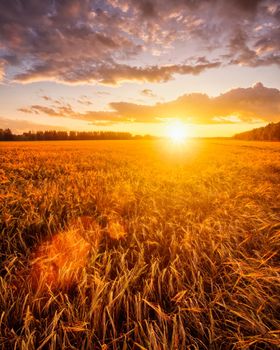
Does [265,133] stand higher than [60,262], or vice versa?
[60,262]

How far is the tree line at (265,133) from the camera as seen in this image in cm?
9656

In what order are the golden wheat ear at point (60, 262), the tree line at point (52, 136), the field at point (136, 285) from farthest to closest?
the tree line at point (52, 136)
the golden wheat ear at point (60, 262)
the field at point (136, 285)

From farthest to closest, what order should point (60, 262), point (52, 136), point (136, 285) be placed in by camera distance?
1. point (52, 136)
2. point (60, 262)
3. point (136, 285)

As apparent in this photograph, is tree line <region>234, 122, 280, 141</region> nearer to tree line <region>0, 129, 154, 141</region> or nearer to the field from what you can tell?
tree line <region>0, 129, 154, 141</region>

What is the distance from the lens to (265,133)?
340 feet

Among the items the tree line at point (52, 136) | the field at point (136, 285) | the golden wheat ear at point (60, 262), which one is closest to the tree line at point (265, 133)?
the tree line at point (52, 136)

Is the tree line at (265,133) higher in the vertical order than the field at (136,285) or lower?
lower

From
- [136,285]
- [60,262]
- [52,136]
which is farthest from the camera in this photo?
[52,136]

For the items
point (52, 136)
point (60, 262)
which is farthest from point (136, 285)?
point (52, 136)

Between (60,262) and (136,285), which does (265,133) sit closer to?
(136,285)

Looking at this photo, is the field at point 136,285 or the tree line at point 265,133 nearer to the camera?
the field at point 136,285

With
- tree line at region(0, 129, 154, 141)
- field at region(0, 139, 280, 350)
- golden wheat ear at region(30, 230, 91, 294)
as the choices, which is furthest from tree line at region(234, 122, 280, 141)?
golden wheat ear at region(30, 230, 91, 294)

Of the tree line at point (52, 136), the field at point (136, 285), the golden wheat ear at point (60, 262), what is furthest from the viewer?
the tree line at point (52, 136)

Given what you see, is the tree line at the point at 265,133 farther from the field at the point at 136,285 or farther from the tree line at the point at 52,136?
the field at the point at 136,285
